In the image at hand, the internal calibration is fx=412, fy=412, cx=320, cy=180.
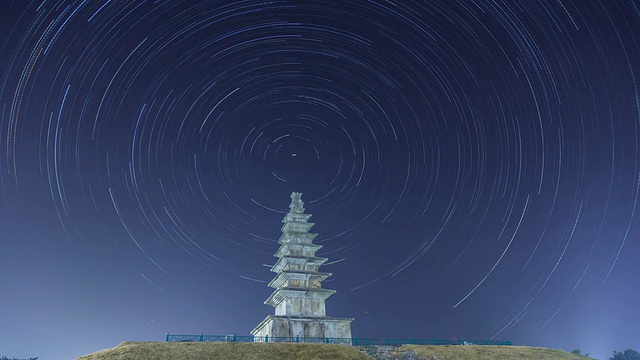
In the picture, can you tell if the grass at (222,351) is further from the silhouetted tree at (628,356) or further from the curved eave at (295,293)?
the silhouetted tree at (628,356)

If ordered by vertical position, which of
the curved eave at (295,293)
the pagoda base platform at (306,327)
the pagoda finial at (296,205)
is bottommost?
the pagoda base platform at (306,327)

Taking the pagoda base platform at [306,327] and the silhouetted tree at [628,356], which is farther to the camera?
the silhouetted tree at [628,356]

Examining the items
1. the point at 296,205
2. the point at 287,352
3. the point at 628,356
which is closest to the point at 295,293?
the point at 296,205

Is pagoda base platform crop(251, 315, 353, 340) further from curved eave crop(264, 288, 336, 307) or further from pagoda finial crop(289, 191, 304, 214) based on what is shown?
pagoda finial crop(289, 191, 304, 214)

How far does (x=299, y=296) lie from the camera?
48.6 metres

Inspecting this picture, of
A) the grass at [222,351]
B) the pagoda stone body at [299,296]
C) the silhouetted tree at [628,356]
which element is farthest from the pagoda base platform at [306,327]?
the silhouetted tree at [628,356]

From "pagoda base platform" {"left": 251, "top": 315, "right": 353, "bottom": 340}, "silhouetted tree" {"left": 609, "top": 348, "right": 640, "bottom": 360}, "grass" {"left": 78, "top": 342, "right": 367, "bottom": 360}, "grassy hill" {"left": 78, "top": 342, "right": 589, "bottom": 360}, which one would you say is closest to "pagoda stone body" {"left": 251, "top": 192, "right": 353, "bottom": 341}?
"pagoda base platform" {"left": 251, "top": 315, "right": 353, "bottom": 340}

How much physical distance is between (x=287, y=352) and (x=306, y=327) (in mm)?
16128

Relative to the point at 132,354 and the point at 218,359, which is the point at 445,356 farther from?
the point at 132,354

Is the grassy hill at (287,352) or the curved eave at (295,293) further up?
the curved eave at (295,293)

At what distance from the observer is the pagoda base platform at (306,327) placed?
44.8 metres

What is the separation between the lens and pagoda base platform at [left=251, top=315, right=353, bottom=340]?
147ft

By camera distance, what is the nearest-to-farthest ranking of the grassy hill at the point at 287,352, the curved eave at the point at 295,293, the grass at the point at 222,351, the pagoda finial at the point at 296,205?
the grass at the point at 222,351 < the grassy hill at the point at 287,352 < the curved eave at the point at 295,293 < the pagoda finial at the point at 296,205

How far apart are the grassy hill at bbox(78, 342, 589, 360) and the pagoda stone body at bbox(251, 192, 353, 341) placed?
13.2 metres
